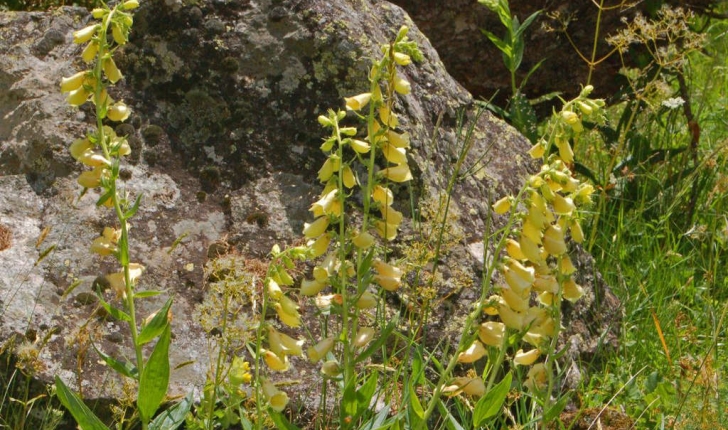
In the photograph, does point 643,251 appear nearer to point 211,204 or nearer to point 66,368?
point 211,204

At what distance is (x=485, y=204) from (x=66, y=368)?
151 cm

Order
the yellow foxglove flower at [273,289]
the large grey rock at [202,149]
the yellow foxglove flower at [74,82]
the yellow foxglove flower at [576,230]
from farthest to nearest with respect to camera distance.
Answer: the large grey rock at [202,149]
the yellow foxglove flower at [576,230]
the yellow foxglove flower at [74,82]
the yellow foxglove flower at [273,289]

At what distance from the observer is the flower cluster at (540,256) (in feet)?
6.90

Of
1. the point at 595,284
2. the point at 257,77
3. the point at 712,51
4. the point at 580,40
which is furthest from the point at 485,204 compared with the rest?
the point at 712,51

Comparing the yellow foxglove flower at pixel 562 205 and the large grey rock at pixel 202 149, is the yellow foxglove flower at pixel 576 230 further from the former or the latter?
the large grey rock at pixel 202 149

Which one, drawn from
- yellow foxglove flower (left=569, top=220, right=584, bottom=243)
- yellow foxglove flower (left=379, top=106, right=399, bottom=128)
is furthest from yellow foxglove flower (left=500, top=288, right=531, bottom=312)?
yellow foxglove flower (left=379, top=106, right=399, bottom=128)

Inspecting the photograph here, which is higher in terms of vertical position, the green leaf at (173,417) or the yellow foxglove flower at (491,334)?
the yellow foxglove flower at (491,334)

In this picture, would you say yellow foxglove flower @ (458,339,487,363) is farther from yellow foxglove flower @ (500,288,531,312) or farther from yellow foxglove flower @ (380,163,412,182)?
yellow foxglove flower @ (380,163,412,182)

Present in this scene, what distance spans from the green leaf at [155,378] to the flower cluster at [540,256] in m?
0.67

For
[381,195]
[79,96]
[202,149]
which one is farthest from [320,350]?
[202,149]

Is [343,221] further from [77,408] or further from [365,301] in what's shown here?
[77,408]

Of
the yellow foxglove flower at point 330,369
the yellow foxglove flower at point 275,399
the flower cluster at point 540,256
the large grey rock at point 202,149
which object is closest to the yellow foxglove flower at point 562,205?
the flower cluster at point 540,256

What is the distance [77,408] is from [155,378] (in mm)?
184

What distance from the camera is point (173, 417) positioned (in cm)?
235
